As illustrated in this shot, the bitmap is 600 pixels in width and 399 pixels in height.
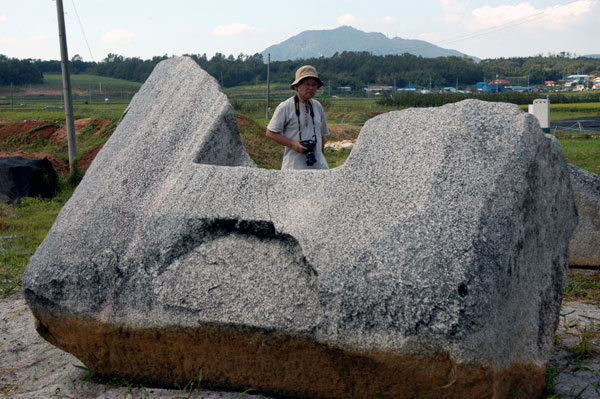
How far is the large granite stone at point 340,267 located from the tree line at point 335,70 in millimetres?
49590

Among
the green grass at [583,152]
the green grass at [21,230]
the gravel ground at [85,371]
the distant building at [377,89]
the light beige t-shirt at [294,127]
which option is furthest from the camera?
the distant building at [377,89]

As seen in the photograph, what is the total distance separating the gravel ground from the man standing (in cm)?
192

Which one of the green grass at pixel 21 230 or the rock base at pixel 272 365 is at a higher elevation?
the rock base at pixel 272 365

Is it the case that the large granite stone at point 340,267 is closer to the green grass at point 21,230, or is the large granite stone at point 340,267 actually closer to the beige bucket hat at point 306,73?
the beige bucket hat at point 306,73

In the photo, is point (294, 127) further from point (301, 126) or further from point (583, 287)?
point (583, 287)

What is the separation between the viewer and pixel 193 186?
11.8ft

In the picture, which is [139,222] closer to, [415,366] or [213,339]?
[213,339]

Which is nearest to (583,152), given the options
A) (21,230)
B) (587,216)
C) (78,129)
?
(587,216)

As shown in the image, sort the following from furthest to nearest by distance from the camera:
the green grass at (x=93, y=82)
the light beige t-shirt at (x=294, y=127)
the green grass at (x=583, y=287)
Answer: the green grass at (x=93, y=82)
the green grass at (x=583, y=287)
the light beige t-shirt at (x=294, y=127)

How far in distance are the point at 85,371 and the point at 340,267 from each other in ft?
Result: 6.12

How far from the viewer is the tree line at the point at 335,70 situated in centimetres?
5600

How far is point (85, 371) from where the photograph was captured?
3693 mm

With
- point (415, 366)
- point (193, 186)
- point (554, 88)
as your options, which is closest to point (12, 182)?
point (193, 186)

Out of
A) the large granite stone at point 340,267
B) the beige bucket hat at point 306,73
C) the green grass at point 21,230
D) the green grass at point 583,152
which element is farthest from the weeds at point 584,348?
the green grass at point 583,152
